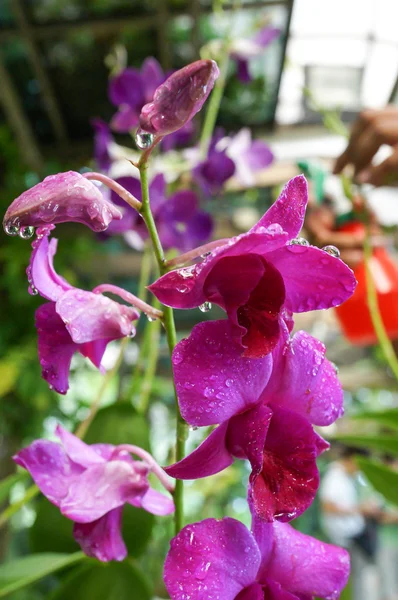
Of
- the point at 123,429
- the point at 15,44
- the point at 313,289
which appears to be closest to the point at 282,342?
the point at 313,289

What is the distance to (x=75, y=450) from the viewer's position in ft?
0.97

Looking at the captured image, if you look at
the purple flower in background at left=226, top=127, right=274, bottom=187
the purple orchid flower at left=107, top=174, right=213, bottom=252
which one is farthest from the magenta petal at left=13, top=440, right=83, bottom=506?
the purple flower in background at left=226, top=127, right=274, bottom=187

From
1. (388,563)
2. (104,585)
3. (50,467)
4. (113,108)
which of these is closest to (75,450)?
(50,467)

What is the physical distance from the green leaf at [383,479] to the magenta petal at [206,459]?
24 centimetres

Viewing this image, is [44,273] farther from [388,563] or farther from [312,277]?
[388,563]

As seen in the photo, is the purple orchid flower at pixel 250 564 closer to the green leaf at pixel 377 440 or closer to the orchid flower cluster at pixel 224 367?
the orchid flower cluster at pixel 224 367

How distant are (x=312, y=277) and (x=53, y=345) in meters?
0.12

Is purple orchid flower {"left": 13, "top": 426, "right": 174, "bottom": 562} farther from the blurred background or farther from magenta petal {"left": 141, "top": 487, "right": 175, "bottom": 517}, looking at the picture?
the blurred background

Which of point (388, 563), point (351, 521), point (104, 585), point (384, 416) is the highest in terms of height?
point (384, 416)

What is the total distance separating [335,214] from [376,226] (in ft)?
0.38

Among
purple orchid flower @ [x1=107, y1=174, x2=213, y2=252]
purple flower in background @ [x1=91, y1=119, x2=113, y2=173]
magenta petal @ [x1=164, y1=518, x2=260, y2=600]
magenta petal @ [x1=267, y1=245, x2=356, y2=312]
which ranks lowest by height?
purple orchid flower @ [x1=107, y1=174, x2=213, y2=252]

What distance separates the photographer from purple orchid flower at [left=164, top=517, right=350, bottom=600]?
22 centimetres

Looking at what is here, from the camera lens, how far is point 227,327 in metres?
0.22

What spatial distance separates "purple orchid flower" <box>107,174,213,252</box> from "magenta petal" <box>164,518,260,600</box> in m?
0.45
